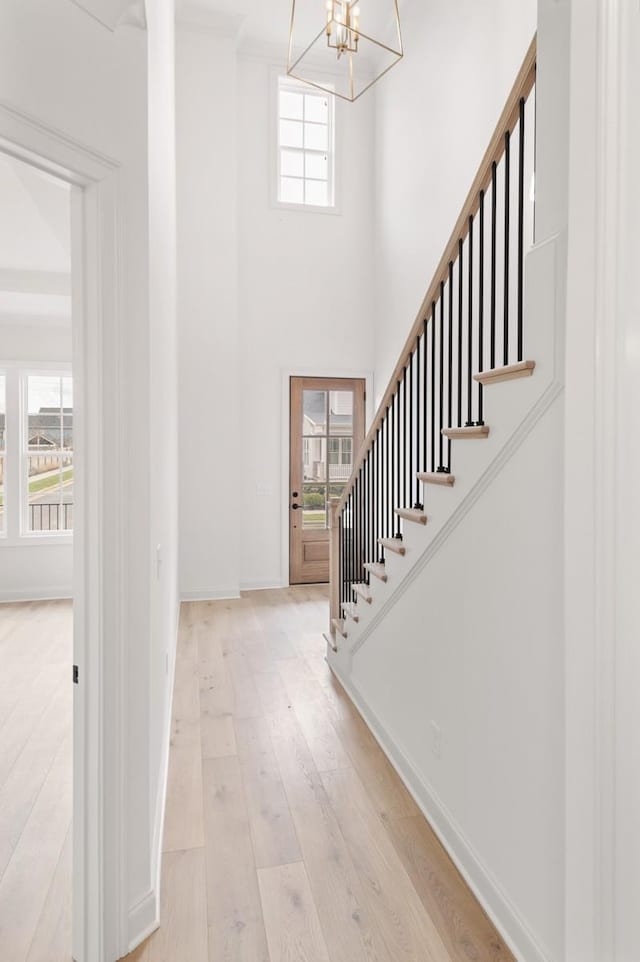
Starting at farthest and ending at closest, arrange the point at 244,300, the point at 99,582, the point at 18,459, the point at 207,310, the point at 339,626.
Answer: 1. the point at 244,300
2. the point at 18,459
3. the point at 207,310
4. the point at 339,626
5. the point at 99,582

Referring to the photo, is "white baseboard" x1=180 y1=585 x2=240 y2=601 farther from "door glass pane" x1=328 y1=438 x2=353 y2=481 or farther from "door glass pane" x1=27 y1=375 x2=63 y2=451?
"door glass pane" x1=27 y1=375 x2=63 y2=451

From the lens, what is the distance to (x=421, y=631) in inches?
93.9

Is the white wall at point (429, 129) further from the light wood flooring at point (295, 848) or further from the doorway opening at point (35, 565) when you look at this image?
the light wood flooring at point (295, 848)

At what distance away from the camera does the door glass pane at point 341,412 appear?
20.6ft

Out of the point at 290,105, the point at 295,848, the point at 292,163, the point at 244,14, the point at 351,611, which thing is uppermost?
the point at 244,14

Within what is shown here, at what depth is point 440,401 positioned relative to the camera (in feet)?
7.50

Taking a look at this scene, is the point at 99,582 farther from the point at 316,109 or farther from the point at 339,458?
the point at 316,109

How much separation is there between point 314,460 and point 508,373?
4.61 m

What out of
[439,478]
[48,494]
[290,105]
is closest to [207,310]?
[48,494]

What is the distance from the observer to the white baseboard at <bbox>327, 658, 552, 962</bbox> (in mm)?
1603

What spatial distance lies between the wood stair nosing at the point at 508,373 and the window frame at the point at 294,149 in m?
5.06

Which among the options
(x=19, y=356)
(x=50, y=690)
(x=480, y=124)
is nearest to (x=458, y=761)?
(x=50, y=690)

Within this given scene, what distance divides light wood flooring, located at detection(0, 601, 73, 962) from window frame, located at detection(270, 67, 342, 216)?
15.7ft

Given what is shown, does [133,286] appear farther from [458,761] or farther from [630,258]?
[458,761]
